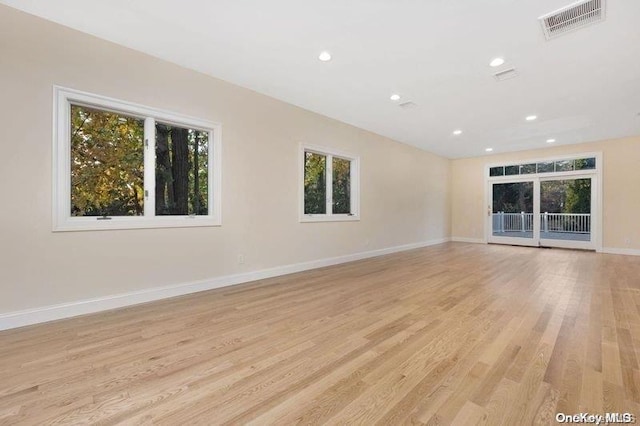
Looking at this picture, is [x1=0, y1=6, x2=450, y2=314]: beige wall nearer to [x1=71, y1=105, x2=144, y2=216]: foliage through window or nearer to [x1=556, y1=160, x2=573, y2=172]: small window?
[x1=71, y1=105, x2=144, y2=216]: foliage through window

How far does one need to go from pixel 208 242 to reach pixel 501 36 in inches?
159

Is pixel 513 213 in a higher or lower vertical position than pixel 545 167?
lower

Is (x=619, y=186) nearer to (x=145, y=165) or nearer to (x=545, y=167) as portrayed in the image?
(x=545, y=167)

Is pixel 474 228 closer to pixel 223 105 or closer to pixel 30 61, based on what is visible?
pixel 223 105

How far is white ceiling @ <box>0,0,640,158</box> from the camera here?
8.11 ft

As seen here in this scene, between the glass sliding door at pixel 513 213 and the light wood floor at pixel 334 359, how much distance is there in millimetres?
4987

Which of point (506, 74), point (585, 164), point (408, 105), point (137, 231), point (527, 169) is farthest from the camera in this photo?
point (527, 169)

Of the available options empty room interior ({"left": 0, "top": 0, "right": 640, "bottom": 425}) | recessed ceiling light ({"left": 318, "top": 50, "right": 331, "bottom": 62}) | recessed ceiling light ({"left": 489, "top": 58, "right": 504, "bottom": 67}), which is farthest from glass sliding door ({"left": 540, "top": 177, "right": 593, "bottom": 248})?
recessed ceiling light ({"left": 318, "top": 50, "right": 331, "bottom": 62})

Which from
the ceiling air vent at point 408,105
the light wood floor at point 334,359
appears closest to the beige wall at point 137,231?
the light wood floor at point 334,359

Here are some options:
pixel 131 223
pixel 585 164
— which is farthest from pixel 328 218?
pixel 585 164

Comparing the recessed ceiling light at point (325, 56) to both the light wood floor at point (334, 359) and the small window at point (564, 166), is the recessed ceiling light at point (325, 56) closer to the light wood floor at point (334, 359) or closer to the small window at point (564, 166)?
the light wood floor at point (334, 359)

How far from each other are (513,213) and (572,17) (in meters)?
6.76

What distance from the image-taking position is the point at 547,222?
7578mm

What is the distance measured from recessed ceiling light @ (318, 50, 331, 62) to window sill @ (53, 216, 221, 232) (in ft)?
7.88
